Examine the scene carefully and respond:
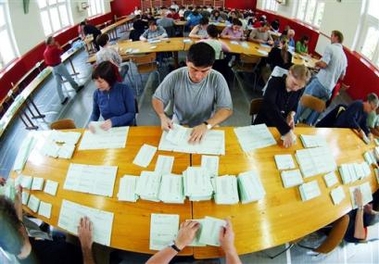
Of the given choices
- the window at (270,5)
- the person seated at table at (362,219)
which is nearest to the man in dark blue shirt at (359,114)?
the person seated at table at (362,219)

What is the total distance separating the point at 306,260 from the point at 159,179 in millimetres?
1760

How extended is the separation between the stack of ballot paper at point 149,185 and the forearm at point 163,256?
35 cm

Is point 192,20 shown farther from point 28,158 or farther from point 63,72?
point 28,158

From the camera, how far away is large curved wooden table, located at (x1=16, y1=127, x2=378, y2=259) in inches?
58.2

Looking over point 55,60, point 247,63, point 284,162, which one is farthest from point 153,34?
point 284,162

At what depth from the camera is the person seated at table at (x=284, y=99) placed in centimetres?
210

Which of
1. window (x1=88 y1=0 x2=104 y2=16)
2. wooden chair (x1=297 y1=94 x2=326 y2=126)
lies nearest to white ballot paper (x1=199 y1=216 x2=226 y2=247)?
wooden chair (x1=297 y1=94 x2=326 y2=126)

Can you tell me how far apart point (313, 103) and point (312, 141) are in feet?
4.21

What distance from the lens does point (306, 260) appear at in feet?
7.68

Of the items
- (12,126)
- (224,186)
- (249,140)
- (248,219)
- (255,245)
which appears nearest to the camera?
(255,245)

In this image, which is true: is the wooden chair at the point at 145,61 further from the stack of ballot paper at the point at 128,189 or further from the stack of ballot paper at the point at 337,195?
the stack of ballot paper at the point at 337,195

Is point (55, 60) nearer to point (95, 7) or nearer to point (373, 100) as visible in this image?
point (373, 100)

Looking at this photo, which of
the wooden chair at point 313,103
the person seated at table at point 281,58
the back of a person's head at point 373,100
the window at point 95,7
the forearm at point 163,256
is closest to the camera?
the forearm at point 163,256

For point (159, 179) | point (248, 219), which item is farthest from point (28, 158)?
point (248, 219)
